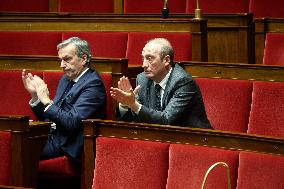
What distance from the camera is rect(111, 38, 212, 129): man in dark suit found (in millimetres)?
979

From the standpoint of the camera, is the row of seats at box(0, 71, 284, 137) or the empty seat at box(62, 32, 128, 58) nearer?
the row of seats at box(0, 71, 284, 137)

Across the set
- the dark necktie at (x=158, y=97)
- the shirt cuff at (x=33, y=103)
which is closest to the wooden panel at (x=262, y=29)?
the dark necktie at (x=158, y=97)

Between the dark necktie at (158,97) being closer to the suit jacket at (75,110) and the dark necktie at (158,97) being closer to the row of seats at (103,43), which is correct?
the suit jacket at (75,110)

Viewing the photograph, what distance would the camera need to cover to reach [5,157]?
96 cm

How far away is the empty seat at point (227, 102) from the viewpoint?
3.55 ft

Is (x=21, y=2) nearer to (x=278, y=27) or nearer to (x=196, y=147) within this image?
(x=278, y=27)

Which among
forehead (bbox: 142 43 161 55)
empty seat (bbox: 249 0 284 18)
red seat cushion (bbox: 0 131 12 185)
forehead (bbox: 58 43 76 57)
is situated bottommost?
red seat cushion (bbox: 0 131 12 185)

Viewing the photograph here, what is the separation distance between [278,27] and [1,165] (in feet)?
1.94

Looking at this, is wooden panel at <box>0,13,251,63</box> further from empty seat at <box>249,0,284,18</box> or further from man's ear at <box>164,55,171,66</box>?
man's ear at <box>164,55,171,66</box>

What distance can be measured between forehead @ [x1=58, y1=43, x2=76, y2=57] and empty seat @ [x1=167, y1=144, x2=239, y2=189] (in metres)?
0.36

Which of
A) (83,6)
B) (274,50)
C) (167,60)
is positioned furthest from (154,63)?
(83,6)

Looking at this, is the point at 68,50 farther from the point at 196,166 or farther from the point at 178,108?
the point at 196,166

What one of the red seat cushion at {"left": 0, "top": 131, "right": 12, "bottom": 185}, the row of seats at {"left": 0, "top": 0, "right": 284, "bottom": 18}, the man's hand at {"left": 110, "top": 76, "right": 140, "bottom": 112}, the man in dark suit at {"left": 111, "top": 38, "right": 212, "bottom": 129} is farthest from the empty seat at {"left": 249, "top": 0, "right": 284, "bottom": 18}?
the red seat cushion at {"left": 0, "top": 131, "right": 12, "bottom": 185}

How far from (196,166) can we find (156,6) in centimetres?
89
